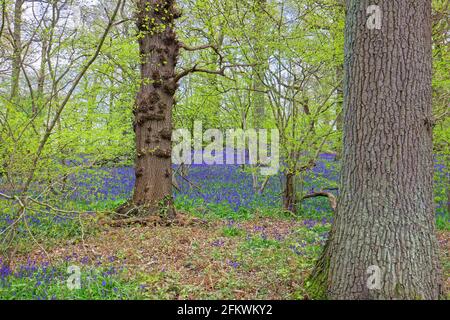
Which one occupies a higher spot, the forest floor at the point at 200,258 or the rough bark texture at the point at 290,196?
the rough bark texture at the point at 290,196

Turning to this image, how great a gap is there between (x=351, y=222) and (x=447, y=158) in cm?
581

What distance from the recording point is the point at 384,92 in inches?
112

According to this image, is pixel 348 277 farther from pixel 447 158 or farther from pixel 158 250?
pixel 447 158

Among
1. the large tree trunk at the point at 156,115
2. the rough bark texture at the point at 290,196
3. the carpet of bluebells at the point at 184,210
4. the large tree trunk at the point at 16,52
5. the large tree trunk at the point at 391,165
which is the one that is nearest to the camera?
the large tree trunk at the point at 391,165

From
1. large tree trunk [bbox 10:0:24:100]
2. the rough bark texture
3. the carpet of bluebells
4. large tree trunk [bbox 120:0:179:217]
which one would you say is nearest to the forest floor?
the carpet of bluebells

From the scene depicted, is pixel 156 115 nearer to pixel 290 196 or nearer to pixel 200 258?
pixel 200 258

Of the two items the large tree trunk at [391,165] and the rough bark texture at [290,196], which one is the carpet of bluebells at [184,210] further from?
the large tree trunk at [391,165]

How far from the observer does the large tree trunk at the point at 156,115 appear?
6.73 meters

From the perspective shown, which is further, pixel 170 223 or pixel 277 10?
pixel 277 10

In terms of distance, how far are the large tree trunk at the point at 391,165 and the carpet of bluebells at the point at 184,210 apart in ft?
5.31

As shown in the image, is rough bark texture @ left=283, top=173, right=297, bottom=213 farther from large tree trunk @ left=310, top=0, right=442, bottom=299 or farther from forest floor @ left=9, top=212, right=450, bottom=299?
large tree trunk @ left=310, top=0, right=442, bottom=299

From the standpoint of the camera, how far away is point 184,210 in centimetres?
803

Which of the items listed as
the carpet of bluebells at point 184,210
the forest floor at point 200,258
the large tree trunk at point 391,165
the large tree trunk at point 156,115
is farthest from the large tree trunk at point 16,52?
the large tree trunk at point 391,165
